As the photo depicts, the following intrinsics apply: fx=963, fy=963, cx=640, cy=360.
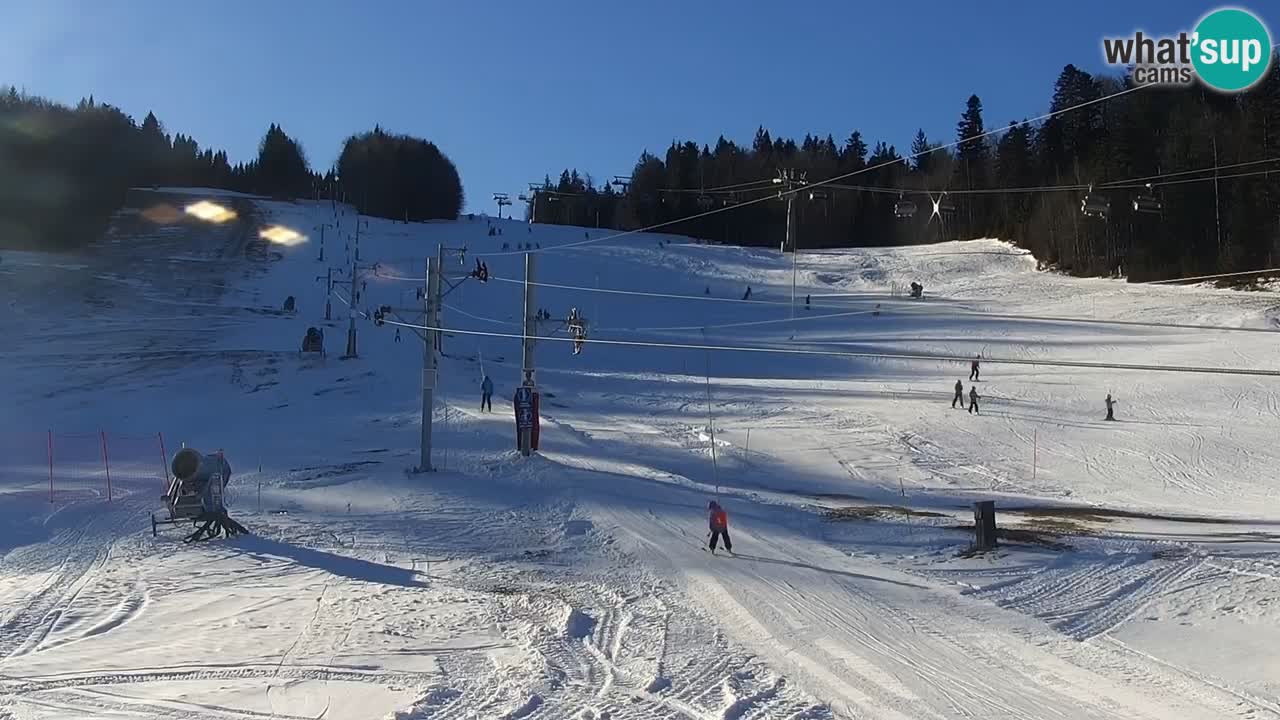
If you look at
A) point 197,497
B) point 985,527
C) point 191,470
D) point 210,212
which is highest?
point 210,212

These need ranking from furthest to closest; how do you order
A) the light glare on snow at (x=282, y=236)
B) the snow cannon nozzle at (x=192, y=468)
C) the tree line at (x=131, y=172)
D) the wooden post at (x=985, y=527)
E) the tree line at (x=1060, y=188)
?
the light glare on snow at (x=282, y=236)
the tree line at (x=131, y=172)
the tree line at (x=1060, y=188)
the snow cannon nozzle at (x=192, y=468)
the wooden post at (x=985, y=527)

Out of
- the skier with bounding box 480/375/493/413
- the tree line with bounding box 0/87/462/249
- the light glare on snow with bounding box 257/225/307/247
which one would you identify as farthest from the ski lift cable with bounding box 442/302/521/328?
the tree line with bounding box 0/87/462/249

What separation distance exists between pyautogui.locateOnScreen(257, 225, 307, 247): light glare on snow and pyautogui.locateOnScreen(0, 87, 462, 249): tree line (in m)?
15.9

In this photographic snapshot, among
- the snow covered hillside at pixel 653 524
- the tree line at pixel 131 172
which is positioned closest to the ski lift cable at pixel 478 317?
the snow covered hillside at pixel 653 524

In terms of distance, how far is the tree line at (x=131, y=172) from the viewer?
9244 cm

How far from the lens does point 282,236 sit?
104000mm

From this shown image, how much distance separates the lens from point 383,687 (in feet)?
35.8

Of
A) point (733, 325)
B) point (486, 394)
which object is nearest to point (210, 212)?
point (733, 325)

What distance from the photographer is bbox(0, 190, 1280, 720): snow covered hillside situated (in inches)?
444

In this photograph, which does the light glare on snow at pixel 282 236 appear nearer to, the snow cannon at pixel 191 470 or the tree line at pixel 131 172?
the tree line at pixel 131 172

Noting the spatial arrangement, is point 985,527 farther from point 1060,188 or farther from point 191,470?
point 1060,188

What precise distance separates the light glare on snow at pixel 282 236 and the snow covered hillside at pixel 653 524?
117 ft

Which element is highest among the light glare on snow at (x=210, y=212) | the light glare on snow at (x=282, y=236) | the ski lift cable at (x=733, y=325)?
the light glare on snow at (x=210, y=212)

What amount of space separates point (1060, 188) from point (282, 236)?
8343 cm
